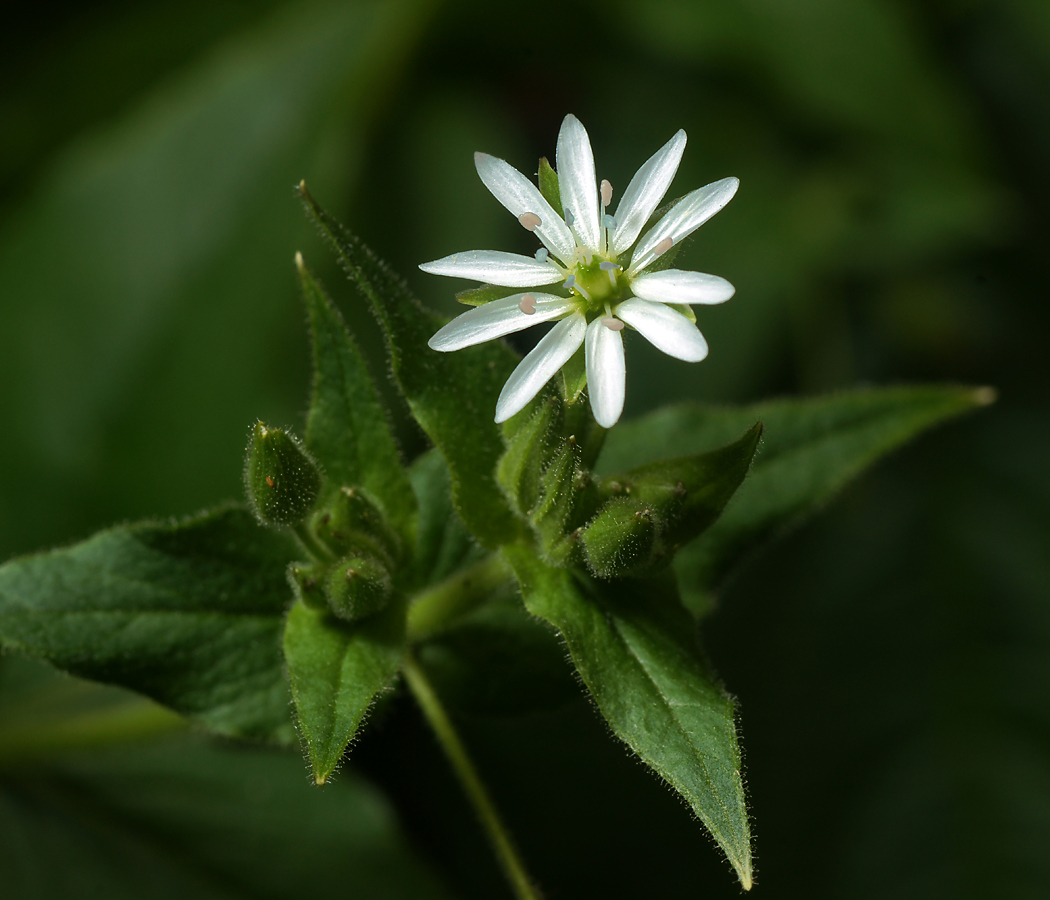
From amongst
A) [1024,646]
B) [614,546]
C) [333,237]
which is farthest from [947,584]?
[333,237]

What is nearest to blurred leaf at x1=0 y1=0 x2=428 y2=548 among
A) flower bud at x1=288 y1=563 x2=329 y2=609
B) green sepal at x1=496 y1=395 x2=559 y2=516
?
flower bud at x1=288 y1=563 x2=329 y2=609

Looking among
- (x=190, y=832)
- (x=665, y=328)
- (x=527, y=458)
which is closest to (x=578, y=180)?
(x=665, y=328)

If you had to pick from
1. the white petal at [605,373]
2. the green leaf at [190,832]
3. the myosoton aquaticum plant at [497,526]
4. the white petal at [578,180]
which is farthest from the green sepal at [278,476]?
the green leaf at [190,832]

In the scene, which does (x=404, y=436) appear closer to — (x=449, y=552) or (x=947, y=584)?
(x=449, y=552)

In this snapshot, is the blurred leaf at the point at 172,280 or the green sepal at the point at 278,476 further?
A: the blurred leaf at the point at 172,280

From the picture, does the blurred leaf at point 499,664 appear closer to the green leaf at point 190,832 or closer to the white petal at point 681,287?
the white petal at point 681,287

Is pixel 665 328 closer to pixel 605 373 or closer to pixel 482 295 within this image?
pixel 605 373
